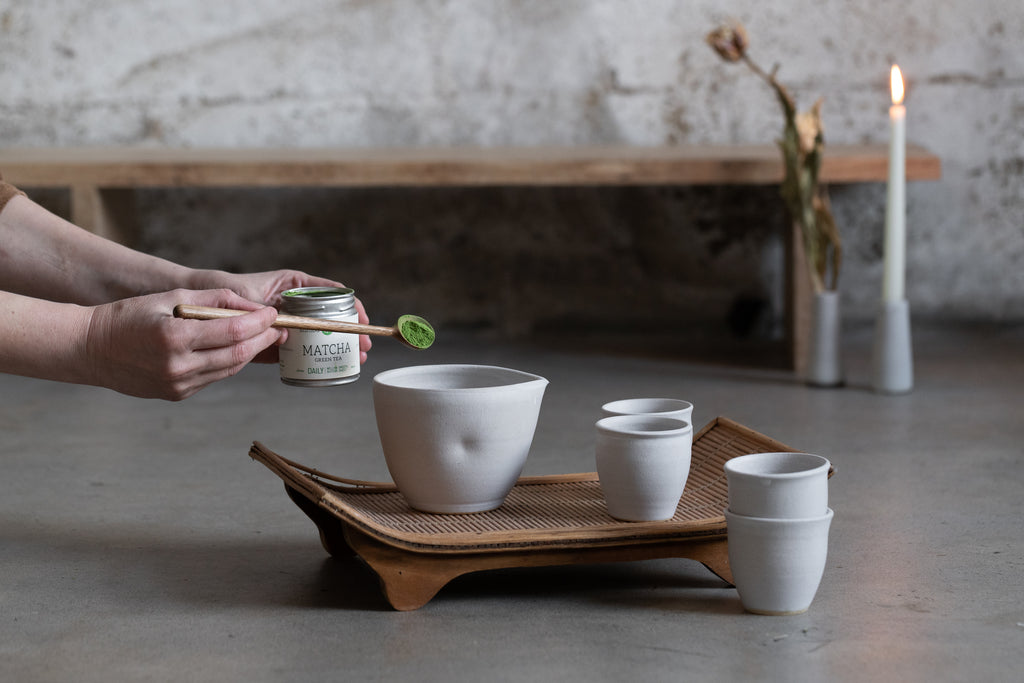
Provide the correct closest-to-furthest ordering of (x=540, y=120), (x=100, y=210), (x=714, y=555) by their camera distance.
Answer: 1. (x=714, y=555)
2. (x=100, y=210)
3. (x=540, y=120)

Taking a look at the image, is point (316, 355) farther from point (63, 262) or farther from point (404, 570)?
point (63, 262)

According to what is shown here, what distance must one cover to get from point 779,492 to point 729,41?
1.56 meters

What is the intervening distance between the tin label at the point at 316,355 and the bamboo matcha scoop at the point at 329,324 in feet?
0.04

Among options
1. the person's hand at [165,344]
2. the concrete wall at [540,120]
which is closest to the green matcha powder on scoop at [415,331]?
the person's hand at [165,344]

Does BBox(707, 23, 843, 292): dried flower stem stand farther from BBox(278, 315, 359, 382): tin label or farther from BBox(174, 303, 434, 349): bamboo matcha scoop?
BBox(278, 315, 359, 382): tin label

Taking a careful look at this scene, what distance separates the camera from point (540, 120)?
3.15 metres

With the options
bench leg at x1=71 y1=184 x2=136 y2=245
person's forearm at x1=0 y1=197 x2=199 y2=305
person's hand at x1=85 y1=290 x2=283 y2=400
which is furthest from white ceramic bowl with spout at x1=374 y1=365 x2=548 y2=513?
bench leg at x1=71 y1=184 x2=136 y2=245

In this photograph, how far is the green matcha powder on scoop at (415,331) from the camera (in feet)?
4.17

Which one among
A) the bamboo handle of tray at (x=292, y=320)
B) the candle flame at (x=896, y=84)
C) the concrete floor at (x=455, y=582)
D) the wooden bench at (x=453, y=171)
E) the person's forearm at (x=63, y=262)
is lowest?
the concrete floor at (x=455, y=582)

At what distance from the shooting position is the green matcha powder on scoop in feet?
4.17

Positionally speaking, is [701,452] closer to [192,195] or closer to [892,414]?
[892,414]

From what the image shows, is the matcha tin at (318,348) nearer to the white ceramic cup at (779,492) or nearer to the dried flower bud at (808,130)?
the white ceramic cup at (779,492)

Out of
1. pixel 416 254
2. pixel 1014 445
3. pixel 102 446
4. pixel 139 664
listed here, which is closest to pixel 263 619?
pixel 139 664

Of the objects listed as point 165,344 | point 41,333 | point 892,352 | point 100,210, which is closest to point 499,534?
point 165,344
